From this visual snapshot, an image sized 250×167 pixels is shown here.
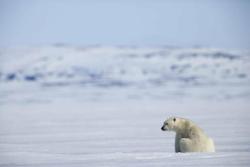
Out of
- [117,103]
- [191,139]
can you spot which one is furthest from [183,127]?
[117,103]

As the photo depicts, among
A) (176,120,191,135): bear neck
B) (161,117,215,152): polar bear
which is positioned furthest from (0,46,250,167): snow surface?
(176,120,191,135): bear neck

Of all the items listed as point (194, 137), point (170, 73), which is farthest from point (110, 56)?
point (194, 137)

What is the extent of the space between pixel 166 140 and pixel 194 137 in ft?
12.0

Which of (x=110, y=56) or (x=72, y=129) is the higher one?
(x=110, y=56)

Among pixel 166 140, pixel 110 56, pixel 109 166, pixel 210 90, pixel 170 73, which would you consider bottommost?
pixel 109 166

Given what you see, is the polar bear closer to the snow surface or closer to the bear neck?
the bear neck

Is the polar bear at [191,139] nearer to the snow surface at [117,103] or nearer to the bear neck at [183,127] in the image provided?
the bear neck at [183,127]

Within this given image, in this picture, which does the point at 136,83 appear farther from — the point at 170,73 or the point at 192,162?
the point at 192,162

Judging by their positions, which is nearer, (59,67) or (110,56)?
(59,67)

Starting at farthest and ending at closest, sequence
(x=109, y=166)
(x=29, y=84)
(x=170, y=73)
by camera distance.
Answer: (x=170, y=73) < (x=29, y=84) < (x=109, y=166)

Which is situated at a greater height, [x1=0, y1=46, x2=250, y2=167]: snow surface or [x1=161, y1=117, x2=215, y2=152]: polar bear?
[x1=0, y1=46, x2=250, y2=167]: snow surface

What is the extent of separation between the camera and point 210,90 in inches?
1977

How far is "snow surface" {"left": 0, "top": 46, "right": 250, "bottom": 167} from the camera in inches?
394

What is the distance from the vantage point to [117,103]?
36.6 meters
